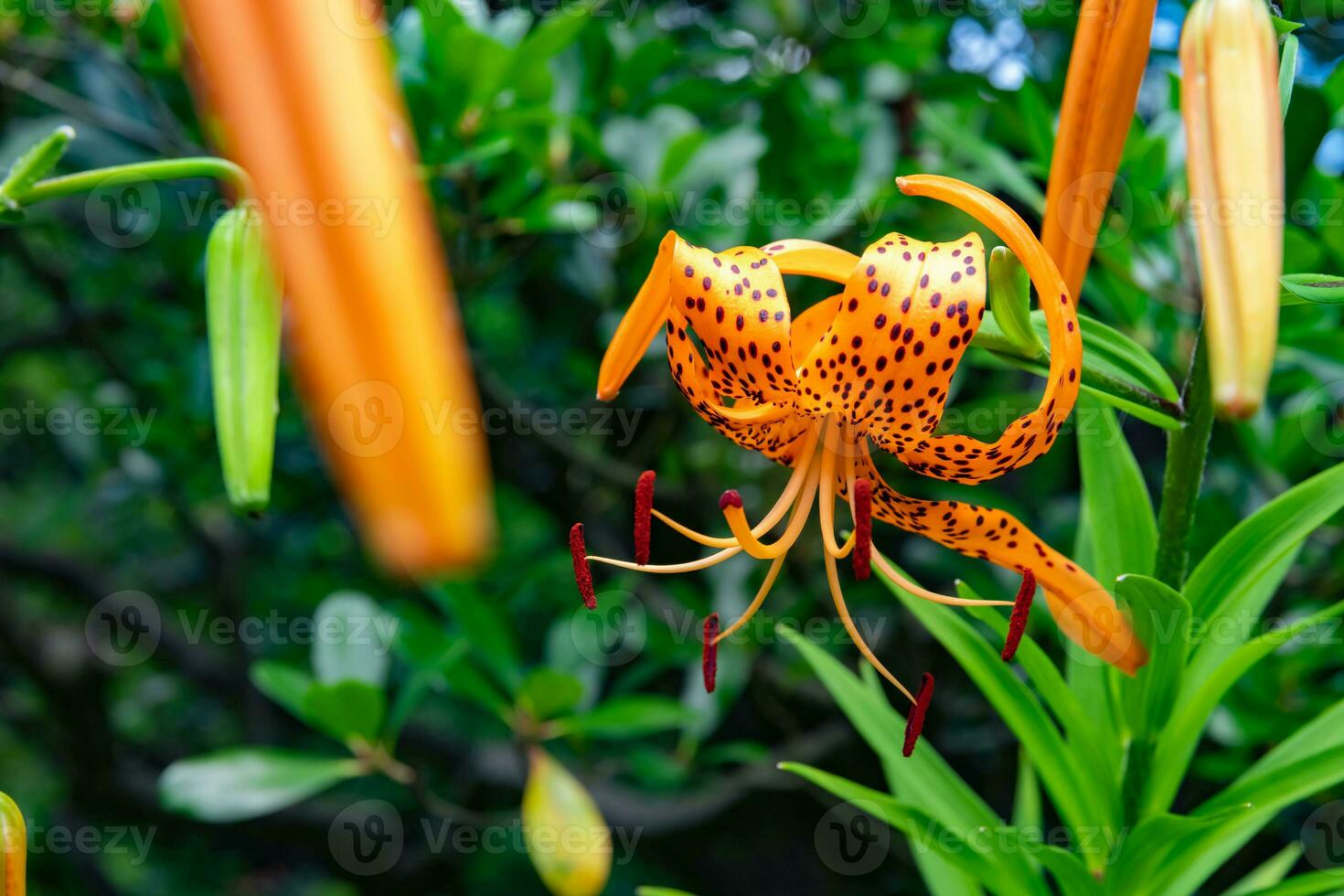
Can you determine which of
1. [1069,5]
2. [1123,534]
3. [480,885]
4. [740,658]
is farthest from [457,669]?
[480,885]

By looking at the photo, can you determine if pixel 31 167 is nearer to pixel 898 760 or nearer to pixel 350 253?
pixel 350 253

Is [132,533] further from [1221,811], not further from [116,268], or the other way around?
[1221,811]
